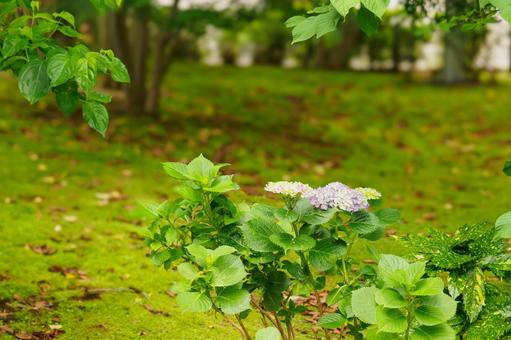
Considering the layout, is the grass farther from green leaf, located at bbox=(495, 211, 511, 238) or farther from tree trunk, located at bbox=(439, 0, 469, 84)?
green leaf, located at bbox=(495, 211, 511, 238)

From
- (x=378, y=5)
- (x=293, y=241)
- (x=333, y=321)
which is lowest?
(x=333, y=321)

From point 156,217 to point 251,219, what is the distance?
399 mm

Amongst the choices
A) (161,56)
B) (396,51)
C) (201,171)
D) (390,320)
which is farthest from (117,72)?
(396,51)

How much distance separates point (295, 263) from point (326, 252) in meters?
0.14

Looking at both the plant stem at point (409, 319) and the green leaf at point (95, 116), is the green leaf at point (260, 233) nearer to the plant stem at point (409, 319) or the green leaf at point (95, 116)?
the plant stem at point (409, 319)

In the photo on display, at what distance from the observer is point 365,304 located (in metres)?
2.43

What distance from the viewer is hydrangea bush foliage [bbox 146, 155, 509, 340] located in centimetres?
236

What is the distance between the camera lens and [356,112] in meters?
14.1

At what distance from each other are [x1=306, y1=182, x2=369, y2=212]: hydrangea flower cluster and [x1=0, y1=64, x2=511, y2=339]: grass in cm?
75

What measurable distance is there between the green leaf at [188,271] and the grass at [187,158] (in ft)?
1.18

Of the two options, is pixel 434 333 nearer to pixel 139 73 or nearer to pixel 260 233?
pixel 260 233

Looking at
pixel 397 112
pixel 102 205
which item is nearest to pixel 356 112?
pixel 397 112

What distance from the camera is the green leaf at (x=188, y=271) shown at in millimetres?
2516

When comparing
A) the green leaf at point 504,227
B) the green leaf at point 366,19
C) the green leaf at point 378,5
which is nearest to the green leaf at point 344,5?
the green leaf at point 378,5
